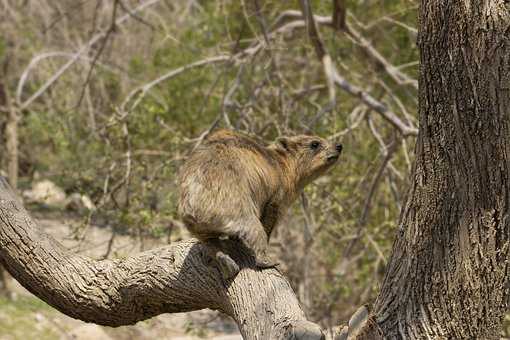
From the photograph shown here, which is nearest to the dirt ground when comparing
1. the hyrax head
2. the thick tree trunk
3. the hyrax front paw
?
the hyrax head

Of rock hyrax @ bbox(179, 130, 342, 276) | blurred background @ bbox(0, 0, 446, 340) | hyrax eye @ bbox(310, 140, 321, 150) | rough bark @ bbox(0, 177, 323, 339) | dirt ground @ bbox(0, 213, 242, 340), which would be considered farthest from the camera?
dirt ground @ bbox(0, 213, 242, 340)

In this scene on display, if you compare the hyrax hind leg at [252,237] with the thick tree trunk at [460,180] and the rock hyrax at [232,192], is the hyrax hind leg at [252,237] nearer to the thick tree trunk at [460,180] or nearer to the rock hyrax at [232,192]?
the rock hyrax at [232,192]

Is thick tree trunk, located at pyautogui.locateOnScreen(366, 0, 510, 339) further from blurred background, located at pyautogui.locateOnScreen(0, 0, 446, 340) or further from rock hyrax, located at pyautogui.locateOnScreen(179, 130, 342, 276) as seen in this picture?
blurred background, located at pyautogui.locateOnScreen(0, 0, 446, 340)

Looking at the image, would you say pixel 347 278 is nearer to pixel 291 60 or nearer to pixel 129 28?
pixel 291 60

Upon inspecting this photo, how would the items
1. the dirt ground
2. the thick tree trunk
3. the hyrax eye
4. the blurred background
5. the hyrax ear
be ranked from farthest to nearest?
the dirt ground
the blurred background
the hyrax eye
the hyrax ear
the thick tree trunk

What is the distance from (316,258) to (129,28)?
4.05 metres

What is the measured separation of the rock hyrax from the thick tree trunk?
34.6 inches

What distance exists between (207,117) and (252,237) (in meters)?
5.55

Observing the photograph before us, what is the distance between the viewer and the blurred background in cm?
744

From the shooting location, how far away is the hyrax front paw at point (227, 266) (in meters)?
3.74

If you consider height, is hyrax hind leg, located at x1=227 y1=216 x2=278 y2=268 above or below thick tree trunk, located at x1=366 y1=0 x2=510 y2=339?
below

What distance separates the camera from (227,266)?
12.3 ft

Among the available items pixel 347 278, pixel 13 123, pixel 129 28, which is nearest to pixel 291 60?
pixel 129 28

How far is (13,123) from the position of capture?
9.39 m
